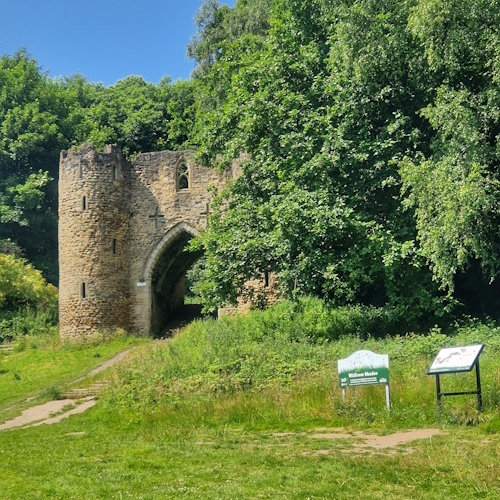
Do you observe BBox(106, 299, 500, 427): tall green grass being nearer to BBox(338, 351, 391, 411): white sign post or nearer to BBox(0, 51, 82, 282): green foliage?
BBox(338, 351, 391, 411): white sign post

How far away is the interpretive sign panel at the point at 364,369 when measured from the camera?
29.0 feet

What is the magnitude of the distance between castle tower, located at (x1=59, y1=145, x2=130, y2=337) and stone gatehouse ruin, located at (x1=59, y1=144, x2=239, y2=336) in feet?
0.12

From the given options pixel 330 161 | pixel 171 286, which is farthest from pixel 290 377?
pixel 171 286

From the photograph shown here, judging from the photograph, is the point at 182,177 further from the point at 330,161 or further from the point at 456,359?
the point at 456,359

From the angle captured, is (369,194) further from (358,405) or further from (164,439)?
(164,439)

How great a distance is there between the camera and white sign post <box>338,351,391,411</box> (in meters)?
8.81

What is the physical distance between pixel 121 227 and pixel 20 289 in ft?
16.0

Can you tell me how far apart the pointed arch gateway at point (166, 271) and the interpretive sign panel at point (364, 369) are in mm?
14918

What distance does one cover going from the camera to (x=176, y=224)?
23719 millimetres

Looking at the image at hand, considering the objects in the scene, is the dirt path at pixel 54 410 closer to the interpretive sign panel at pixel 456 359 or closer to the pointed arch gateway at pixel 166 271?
the interpretive sign panel at pixel 456 359

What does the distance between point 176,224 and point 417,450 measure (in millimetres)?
18061

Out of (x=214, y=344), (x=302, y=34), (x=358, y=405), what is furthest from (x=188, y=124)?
(x=358, y=405)

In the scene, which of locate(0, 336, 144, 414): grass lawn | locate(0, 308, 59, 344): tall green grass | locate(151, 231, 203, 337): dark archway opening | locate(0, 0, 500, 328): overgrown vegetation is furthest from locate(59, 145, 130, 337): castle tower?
locate(0, 0, 500, 328): overgrown vegetation

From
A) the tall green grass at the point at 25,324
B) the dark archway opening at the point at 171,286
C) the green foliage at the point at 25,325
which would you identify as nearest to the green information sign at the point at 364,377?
the dark archway opening at the point at 171,286
